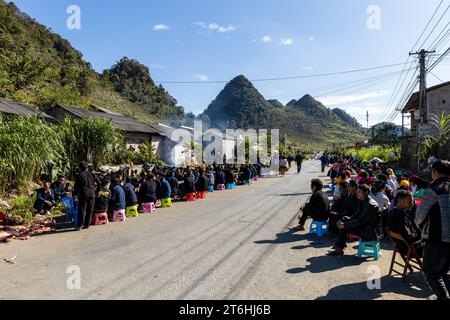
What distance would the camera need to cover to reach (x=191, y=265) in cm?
650

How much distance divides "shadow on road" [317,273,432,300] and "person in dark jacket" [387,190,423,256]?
0.54 meters

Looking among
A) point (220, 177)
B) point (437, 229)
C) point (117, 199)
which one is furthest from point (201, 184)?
point (437, 229)

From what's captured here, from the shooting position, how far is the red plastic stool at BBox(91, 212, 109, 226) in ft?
34.9

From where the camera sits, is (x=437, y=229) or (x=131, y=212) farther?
(x=131, y=212)

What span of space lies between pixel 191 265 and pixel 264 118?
148678mm

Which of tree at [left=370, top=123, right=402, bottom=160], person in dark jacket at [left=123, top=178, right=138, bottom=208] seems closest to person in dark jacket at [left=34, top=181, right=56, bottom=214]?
person in dark jacket at [left=123, top=178, right=138, bottom=208]

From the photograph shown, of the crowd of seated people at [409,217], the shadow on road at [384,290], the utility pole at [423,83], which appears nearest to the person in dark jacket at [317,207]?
the crowd of seated people at [409,217]

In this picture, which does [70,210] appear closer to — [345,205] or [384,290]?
[345,205]

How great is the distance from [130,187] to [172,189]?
401 cm

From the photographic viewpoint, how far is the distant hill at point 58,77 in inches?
1283

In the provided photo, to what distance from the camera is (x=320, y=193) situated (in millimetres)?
9203

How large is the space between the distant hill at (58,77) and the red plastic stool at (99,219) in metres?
21.0

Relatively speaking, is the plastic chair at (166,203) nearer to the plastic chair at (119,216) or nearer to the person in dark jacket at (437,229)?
the plastic chair at (119,216)

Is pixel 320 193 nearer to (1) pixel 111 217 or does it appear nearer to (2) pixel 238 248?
(2) pixel 238 248
